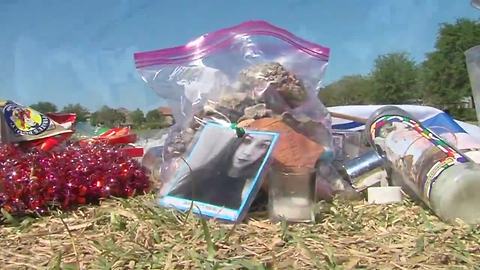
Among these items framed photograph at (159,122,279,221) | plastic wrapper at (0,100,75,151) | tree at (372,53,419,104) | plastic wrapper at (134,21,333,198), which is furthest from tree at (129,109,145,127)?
tree at (372,53,419,104)

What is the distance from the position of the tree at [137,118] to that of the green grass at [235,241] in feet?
3.48

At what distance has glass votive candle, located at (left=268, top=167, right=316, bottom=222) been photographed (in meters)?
1.18

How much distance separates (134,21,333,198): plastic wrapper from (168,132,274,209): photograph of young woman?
234mm

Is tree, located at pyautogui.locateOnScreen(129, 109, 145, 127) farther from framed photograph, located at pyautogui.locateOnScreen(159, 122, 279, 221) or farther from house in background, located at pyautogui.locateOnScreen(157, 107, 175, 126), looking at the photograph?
framed photograph, located at pyautogui.locateOnScreen(159, 122, 279, 221)

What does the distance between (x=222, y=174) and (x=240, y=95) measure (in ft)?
1.22

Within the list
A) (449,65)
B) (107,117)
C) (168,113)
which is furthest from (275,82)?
(449,65)

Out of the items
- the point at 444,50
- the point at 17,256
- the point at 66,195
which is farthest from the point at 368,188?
the point at 444,50

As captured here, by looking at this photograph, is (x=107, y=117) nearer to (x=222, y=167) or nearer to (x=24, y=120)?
(x=24, y=120)

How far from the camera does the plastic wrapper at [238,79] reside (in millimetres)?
1532

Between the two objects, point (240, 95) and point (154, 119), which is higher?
point (240, 95)

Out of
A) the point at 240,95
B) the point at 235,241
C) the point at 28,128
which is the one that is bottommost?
the point at 235,241

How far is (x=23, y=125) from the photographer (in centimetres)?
183

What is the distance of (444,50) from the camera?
89.4 ft

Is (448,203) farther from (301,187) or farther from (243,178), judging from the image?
(243,178)
